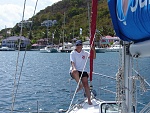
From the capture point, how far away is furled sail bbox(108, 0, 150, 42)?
9.67ft

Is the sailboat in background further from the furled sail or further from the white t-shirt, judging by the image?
the white t-shirt

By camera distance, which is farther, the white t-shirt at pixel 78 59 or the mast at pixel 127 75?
the white t-shirt at pixel 78 59

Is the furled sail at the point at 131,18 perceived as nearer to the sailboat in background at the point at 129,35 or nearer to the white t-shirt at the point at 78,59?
the sailboat in background at the point at 129,35

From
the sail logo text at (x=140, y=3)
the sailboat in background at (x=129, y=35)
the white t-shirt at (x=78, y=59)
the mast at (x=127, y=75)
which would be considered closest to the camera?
the sail logo text at (x=140, y=3)

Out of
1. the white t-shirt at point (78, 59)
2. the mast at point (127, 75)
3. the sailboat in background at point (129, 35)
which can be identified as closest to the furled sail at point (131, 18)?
the sailboat in background at point (129, 35)

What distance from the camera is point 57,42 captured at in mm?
130250

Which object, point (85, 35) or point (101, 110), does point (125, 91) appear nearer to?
point (101, 110)

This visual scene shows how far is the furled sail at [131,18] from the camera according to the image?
295 cm

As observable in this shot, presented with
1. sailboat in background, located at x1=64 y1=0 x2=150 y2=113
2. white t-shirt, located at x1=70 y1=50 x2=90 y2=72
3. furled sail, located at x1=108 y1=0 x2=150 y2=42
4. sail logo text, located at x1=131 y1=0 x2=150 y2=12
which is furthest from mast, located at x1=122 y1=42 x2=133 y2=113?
white t-shirt, located at x1=70 y1=50 x2=90 y2=72

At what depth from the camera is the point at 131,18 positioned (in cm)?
321

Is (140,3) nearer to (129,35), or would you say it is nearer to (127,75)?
(129,35)

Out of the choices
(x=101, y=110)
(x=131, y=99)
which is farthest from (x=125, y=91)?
(x=101, y=110)

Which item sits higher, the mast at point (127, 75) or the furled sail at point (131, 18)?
the furled sail at point (131, 18)

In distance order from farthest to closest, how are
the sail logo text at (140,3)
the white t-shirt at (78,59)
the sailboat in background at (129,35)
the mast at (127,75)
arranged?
1. the white t-shirt at (78,59)
2. the mast at (127,75)
3. the sailboat in background at (129,35)
4. the sail logo text at (140,3)
